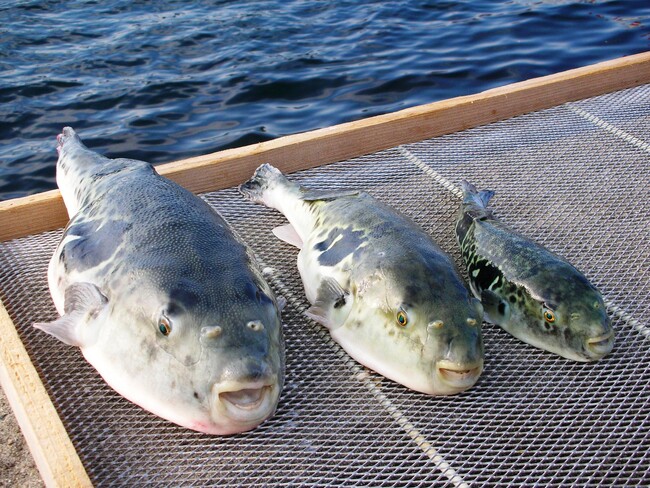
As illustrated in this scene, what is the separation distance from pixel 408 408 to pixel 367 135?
248 cm

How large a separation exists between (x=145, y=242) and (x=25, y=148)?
511 cm

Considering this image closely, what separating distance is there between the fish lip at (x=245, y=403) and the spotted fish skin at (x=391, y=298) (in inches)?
20.9

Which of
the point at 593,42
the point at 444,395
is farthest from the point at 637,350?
the point at 593,42

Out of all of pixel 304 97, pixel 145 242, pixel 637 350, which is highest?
pixel 145 242

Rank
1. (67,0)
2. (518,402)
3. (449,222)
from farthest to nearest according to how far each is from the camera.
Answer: (67,0) → (449,222) → (518,402)

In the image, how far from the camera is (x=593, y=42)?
9.93m

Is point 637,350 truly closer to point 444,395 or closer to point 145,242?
point 444,395

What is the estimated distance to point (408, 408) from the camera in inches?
113

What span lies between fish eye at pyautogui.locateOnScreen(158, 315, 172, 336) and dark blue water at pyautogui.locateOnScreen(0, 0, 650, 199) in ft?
15.7

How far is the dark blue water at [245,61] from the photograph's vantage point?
7.89 meters

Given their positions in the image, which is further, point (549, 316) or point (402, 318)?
point (549, 316)

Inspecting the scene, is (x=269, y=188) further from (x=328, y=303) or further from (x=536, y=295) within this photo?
(x=536, y=295)

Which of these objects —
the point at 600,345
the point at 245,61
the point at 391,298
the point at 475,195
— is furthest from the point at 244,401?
the point at 245,61

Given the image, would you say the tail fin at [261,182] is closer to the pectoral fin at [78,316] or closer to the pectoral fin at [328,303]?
the pectoral fin at [328,303]
